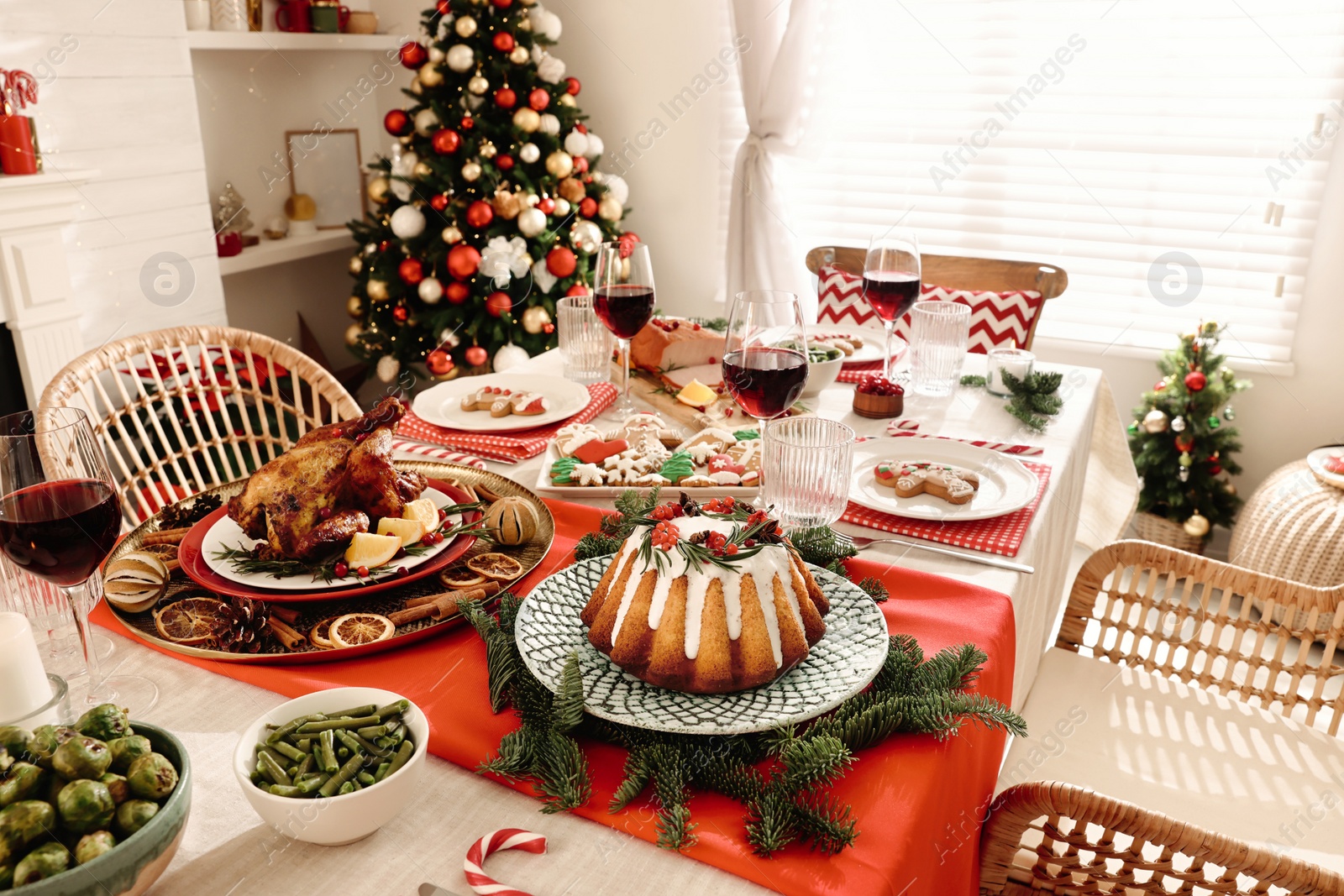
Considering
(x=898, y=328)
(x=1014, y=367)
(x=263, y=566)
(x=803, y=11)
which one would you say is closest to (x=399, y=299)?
(x=803, y=11)

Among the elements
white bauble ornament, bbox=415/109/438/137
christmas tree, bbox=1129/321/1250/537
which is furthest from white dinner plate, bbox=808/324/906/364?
white bauble ornament, bbox=415/109/438/137

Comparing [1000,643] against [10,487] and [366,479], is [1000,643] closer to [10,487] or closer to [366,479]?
[366,479]

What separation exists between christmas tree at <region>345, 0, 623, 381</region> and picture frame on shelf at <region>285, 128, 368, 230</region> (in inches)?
24.1

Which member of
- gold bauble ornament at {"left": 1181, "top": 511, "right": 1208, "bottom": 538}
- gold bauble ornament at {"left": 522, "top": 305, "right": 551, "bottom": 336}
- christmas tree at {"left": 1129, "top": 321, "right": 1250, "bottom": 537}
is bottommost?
gold bauble ornament at {"left": 1181, "top": 511, "right": 1208, "bottom": 538}

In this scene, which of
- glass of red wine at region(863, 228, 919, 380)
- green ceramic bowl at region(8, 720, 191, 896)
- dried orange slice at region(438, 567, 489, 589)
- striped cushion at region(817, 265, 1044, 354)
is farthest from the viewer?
striped cushion at region(817, 265, 1044, 354)

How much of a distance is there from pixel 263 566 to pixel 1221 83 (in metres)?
2.85

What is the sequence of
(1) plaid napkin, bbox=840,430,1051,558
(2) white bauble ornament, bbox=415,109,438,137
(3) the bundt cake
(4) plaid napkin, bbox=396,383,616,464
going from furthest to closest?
(2) white bauble ornament, bbox=415,109,438,137 < (4) plaid napkin, bbox=396,383,616,464 < (1) plaid napkin, bbox=840,430,1051,558 < (3) the bundt cake

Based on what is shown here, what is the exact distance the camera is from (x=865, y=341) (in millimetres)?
1946

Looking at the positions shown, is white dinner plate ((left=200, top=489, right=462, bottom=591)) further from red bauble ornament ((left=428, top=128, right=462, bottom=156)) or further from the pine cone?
red bauble ornament ((left=428, top=128, right=462, bottom=156))

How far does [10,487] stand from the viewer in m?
0.80

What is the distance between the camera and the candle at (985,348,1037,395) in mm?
1688

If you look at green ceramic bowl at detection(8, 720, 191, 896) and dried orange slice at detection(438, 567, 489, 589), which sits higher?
green ceramic bowl at detection(8, 720, 191, 896)

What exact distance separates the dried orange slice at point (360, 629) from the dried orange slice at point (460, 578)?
8 cm

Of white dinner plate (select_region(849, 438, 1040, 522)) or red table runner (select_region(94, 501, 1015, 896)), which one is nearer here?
red table runner (select_region(94, 501, 1015, 896))
